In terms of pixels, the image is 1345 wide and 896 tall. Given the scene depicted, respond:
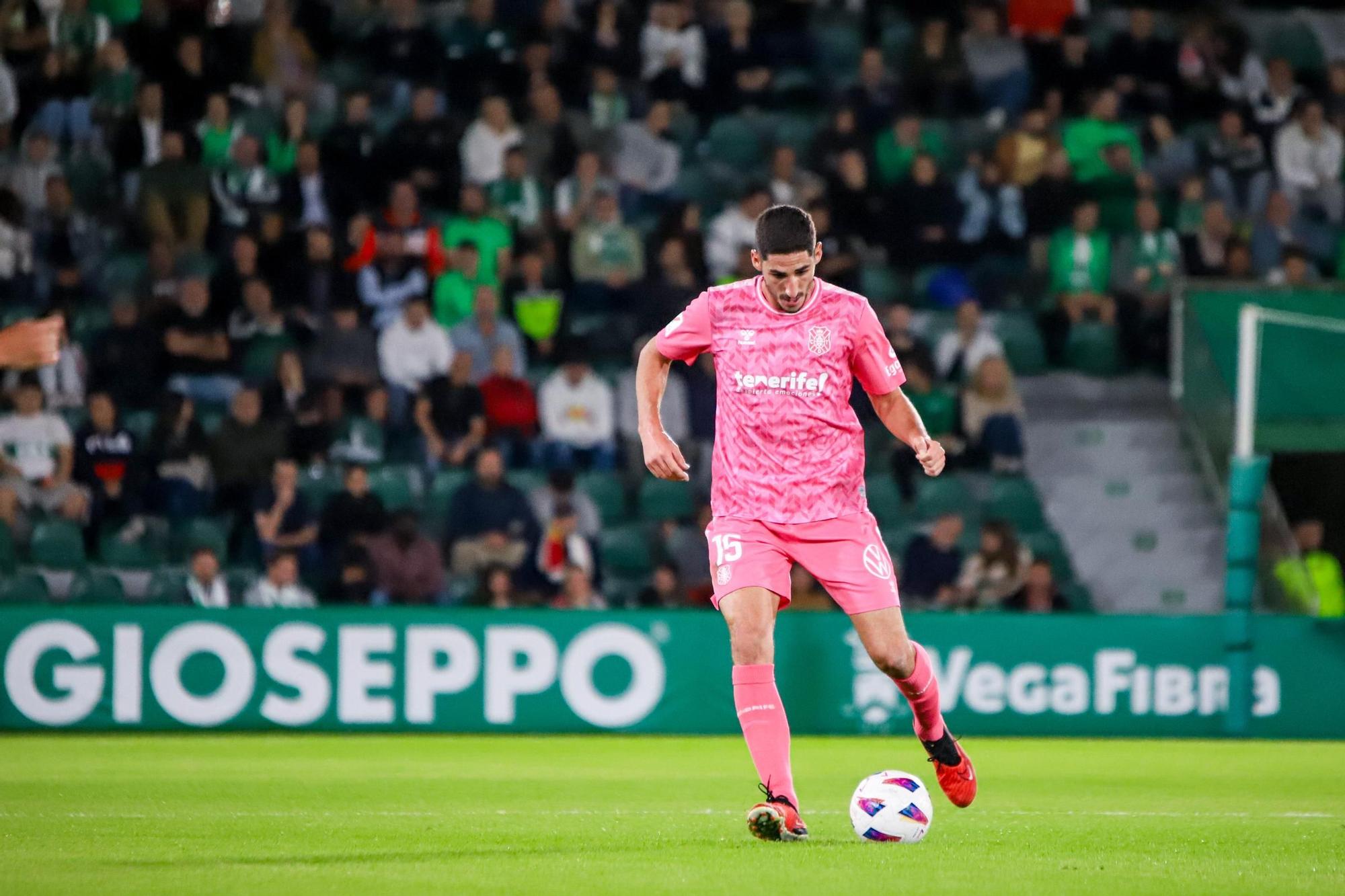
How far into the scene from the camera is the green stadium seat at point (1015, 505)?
57.5 ft

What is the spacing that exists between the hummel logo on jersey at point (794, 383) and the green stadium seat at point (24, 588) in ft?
30.1

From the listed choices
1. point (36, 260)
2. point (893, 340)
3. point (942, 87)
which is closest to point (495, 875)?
point (893, 340)

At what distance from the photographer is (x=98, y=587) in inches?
627

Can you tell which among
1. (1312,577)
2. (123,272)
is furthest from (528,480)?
(1312,577)

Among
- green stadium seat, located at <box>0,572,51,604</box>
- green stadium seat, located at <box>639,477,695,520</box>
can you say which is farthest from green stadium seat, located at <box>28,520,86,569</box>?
green stadium seat, located at <box>639,477,695,520</box>

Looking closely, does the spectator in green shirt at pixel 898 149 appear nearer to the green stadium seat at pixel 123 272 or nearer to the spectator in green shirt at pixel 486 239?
the spectator in green shirt at pixel 486 239

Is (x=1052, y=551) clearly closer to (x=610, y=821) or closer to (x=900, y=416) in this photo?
(x=610, y=821)

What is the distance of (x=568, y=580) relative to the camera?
15789 millimetres

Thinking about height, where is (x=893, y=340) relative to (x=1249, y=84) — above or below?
below

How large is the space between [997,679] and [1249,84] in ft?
28.7

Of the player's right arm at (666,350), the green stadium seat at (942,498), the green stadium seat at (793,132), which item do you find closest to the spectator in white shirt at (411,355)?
the green stadium seat at (942,498)

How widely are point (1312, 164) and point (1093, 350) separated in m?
3.48

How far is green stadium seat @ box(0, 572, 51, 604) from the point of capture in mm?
15484

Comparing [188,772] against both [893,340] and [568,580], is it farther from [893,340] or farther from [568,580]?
[893,340]
